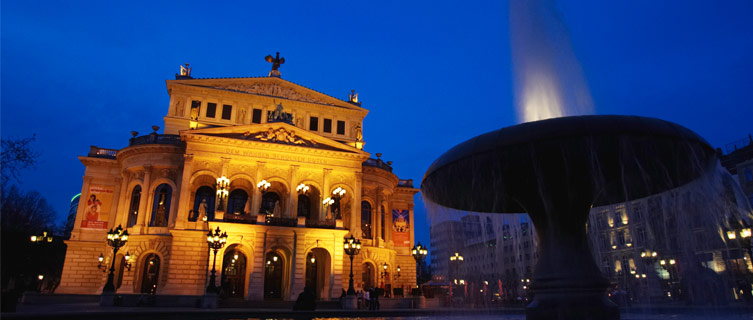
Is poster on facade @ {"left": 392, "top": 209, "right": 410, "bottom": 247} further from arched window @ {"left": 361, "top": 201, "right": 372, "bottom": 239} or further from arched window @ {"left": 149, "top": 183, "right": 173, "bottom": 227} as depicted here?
arched window @ {"left": 149, "top": 183, "right": 173, "bottom": 227}

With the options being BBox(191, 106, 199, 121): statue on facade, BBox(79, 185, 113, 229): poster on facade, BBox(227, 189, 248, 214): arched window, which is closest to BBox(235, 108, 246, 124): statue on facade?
BBox(191, 106, 199, 121): statue on facade

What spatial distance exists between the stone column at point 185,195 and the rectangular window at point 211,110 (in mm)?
7216

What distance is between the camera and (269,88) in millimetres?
40438

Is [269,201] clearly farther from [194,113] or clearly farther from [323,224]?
[194,113]

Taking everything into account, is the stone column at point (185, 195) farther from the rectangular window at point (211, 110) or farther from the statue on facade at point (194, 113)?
the rectangular window at point (211, 110)

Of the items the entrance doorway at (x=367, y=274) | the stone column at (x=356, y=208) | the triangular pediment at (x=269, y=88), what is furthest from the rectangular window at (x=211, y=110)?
the entrance doorway at (x=367, y=274)

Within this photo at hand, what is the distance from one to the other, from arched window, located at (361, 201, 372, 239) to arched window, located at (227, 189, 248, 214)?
365 inches

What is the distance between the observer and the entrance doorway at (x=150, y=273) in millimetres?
31344

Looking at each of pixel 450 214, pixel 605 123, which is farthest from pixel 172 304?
pixel 605 123

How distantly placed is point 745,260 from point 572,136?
36.0 meters

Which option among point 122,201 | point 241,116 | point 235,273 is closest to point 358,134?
point 241,116

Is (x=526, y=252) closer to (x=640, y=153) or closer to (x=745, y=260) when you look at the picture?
(x=745, y=260)

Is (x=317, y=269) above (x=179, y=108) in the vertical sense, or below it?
below

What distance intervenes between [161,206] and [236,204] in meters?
5.11
